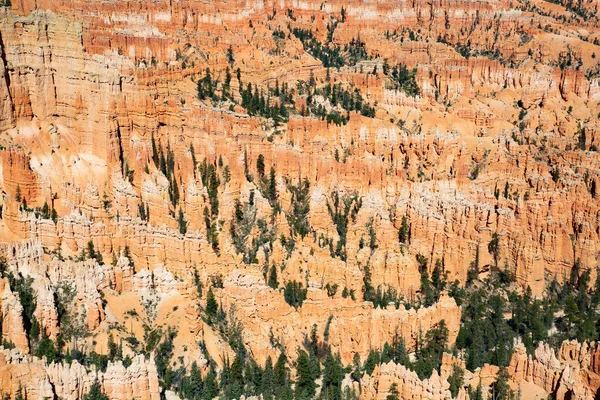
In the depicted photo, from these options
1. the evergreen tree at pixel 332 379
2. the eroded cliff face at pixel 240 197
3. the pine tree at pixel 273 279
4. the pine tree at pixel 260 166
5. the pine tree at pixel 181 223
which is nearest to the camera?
the evergreen tree at pixel 332 379

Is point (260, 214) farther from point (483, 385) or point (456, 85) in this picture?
point (456, 85)

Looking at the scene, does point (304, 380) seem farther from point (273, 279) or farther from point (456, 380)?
point (273, 279)

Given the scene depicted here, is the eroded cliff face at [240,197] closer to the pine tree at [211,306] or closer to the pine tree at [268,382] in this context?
the pine tree at [211,306]

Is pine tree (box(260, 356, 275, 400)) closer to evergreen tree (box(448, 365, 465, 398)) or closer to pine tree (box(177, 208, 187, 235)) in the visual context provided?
evergreen tree (box(448, 365, 465, 398))

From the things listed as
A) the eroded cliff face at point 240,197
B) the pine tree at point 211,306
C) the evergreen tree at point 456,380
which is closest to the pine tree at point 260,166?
the eroded cliff face at point 240,197

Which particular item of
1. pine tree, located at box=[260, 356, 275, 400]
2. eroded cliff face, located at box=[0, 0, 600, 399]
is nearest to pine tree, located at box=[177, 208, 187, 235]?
eroded cliff face, located at box=[0, 0, 600, 399]

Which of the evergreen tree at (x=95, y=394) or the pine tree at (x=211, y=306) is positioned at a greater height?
the evergreen tree at (x=95, y=394)

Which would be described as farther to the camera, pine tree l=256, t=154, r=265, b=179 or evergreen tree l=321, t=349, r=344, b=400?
pine tree l=256, t=154, r=265, b=179

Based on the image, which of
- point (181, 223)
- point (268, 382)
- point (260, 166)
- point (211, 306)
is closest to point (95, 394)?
point (268, 382)

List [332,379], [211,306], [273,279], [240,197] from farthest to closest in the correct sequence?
[240,197]
[273,279]
[211,306]
[332,379]

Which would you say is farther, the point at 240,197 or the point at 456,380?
the point at 240,197
